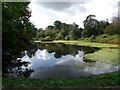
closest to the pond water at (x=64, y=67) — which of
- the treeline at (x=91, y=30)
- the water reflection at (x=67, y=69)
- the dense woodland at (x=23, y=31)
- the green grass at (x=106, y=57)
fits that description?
the water reflection at (x=67, y=69)

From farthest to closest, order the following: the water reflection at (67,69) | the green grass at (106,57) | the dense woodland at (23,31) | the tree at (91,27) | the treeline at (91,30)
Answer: the tree at (91,27)
the treeline at (91,30)
the green grass at (106,57)
the dense woodland at (23,31)
the water reflection at (67,69)

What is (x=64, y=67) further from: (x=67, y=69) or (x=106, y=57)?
(x=106, y=57)

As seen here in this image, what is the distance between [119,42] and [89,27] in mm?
31224

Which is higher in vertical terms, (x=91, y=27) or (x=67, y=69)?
(x=91, y=27)

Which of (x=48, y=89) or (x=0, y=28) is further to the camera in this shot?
(x=0, y=28)

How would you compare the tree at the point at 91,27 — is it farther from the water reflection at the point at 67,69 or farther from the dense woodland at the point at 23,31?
the water reflection at the point at 67,69

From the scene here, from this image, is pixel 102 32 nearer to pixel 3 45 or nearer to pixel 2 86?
pixel 3 45

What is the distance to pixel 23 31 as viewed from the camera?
3020 centimetres

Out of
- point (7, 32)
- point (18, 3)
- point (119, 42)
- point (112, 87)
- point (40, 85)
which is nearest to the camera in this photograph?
point (112, 87)

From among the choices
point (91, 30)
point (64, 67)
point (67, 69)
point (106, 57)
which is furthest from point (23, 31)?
point (91, 30)

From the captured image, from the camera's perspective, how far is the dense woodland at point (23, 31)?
20094mm

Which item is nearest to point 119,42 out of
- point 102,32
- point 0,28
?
point 102,32

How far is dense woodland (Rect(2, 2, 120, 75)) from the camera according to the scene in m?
20.1

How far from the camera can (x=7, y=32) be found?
20484 mm
